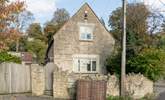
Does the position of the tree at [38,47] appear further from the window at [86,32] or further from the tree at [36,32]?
the window at [86,32]

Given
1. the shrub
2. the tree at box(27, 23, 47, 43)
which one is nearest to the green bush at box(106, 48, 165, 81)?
the shrub

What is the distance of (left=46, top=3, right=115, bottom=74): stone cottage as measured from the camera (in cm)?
3812

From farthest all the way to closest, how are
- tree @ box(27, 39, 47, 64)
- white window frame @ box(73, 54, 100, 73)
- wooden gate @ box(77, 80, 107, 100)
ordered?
tree @ box(27, 39, 47, 64) < white window frame @ box(73, 54, 100, 73) < wooden gate @ box(77, 80, 107, 100)

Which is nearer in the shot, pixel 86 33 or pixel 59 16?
pixel 86 33

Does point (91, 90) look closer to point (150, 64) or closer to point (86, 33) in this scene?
point (150, 64)

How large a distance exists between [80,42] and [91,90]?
15711 millimetres

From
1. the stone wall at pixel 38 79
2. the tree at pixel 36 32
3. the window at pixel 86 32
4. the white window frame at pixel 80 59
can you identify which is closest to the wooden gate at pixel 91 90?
the stone wall at pixel 38 79

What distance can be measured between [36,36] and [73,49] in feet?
155

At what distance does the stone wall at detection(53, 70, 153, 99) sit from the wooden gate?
762mm

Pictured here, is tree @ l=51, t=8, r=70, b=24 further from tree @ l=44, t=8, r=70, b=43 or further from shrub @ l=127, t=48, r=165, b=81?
shrub @ l=127, t=48, r=165, b=81

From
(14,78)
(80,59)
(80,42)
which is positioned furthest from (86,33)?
(14,78)

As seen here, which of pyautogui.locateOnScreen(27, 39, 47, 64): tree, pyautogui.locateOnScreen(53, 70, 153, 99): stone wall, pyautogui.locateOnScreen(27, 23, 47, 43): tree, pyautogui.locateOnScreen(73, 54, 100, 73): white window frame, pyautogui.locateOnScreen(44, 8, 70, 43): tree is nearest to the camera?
pyautogui.locateOnScreen(53, 70, 153, 99): stone wall

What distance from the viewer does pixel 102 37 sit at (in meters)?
39.6

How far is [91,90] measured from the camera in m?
23.1
